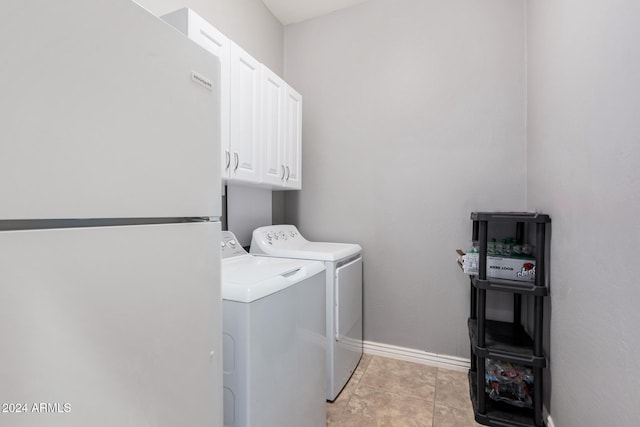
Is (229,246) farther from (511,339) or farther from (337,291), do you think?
(511,339)

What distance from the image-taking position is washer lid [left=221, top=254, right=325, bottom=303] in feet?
3.25

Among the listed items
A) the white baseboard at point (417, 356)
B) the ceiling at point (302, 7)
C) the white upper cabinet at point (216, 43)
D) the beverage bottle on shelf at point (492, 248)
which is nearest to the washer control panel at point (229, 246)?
the white upper cabinet at point (216, 43)

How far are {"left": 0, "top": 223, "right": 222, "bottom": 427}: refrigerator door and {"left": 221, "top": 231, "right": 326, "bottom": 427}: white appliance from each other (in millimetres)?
178

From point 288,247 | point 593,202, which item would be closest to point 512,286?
point 593,202

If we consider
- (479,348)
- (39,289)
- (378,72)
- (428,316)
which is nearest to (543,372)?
(479,348)

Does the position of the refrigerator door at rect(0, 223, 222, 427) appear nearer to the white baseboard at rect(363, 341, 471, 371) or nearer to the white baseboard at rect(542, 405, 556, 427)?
A: the white baseboard at rect(542, 405, 556, 427)

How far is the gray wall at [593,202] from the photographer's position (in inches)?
32.8

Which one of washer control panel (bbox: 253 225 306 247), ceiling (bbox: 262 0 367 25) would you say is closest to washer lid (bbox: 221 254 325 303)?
washer control panel (bbox: 253 225 306 247)

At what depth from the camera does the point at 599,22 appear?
100 centimetres

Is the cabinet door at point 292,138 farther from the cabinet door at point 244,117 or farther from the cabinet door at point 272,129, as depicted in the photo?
the cabinet door at point 244,117

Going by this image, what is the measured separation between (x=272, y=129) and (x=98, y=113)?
1.46 metres

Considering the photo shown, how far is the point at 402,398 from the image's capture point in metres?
1.78

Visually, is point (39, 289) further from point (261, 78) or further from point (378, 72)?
point (378, 72)

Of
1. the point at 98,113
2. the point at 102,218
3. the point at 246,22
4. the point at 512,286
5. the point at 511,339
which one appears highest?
the point at 246,22
